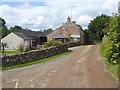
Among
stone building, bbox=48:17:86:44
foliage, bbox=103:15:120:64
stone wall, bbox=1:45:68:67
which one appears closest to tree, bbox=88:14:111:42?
stone building, bbox=48:17:86:44

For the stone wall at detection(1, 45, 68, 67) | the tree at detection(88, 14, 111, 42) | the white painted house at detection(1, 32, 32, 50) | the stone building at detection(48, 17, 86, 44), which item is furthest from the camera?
the tree at detection(88, 14, 111, 42)

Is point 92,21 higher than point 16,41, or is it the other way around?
point 92,21

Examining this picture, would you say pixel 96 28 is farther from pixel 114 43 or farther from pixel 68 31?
pixel 114 43

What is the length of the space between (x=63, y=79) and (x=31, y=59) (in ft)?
46.5

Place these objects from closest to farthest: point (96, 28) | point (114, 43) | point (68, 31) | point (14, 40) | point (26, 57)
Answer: point (114, 43) → point (26, 57) → point (14, 40) → point (68, 31) → point (96, 28)

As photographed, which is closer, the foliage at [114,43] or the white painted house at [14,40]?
the foliage at [114,43]

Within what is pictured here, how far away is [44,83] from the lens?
48.6ft

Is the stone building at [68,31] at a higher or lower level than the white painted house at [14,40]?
higher

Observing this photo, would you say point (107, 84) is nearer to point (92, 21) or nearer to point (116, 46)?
point (116, 46)

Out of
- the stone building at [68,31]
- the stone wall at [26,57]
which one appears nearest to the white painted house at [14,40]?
the stone building at [68,31]

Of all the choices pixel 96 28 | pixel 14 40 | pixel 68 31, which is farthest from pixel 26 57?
pixel 96 28

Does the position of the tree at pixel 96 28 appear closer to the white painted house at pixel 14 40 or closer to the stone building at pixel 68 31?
the stone building at pixel 68 31

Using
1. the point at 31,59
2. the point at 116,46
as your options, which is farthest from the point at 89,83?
the point at 31,59

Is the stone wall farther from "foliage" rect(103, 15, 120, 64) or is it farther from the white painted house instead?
the white painted house
